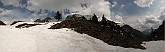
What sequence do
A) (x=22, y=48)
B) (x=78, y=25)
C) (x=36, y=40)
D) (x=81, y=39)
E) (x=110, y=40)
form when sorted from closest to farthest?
(x=22, y=48), (x=36, y=40), (x=81, y=39), (x=110, y=40), (x=78, y=25)

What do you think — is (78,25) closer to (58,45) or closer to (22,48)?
(58,45)

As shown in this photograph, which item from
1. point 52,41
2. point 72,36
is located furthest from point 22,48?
point 72,36

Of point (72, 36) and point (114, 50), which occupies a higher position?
point (72, 36)

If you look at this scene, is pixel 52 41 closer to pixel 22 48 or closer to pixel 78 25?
pixel 22 48

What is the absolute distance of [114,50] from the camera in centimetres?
4062

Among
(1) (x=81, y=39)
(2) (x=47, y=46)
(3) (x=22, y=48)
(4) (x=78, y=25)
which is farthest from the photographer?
(4) (x=78, y=25)

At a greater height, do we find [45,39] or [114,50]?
[45,39]

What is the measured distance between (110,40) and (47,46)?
16498mm

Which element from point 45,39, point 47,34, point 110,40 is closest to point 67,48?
point 45,39

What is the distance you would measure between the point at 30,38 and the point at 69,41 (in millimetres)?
6562

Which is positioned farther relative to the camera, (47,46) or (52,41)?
(52,41)

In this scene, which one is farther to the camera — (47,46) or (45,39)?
(45,39)

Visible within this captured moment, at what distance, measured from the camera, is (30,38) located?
3928cm

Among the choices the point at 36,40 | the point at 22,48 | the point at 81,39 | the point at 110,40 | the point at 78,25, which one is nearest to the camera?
the point at 22,48
